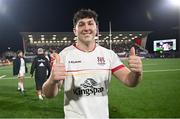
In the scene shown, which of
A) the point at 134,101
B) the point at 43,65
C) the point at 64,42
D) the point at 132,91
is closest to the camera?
the point at 134,101

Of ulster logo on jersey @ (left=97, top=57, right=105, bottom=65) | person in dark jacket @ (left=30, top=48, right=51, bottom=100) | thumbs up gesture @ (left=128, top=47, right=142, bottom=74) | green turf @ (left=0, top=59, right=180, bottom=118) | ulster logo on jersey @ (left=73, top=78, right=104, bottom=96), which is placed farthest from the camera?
person in dark jacket @ (left=30, top=48, right=51, bottom=100)

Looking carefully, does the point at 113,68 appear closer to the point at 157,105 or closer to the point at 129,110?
the point at 129,110

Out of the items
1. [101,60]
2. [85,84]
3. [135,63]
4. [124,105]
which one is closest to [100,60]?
[101,60]

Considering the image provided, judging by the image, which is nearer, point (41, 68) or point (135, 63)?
point (135, 63)

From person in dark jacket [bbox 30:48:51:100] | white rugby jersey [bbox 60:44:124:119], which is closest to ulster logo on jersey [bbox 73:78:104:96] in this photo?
white rugby jersey [bbox 60:44:124:119]

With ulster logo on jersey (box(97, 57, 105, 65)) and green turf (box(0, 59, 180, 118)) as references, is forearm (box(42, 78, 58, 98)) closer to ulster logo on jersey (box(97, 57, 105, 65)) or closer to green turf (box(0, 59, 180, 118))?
ulster logo on jersey (box(97, 57, 105, 65))

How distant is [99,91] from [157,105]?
7920 mm

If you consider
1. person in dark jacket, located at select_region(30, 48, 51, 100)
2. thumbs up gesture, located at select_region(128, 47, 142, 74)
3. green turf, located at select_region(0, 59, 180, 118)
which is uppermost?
thumbs up gesture, located at select_region(128, 47, 142, 74)

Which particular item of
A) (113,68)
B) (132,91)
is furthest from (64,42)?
(113,68)

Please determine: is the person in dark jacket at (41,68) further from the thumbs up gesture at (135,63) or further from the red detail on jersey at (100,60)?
the thumbs up gesture at (135,63)

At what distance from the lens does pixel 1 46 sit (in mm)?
102062

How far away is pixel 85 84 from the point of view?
3.21 m

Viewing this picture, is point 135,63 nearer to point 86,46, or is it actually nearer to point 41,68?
point 86,46

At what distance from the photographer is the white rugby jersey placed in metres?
3.21
